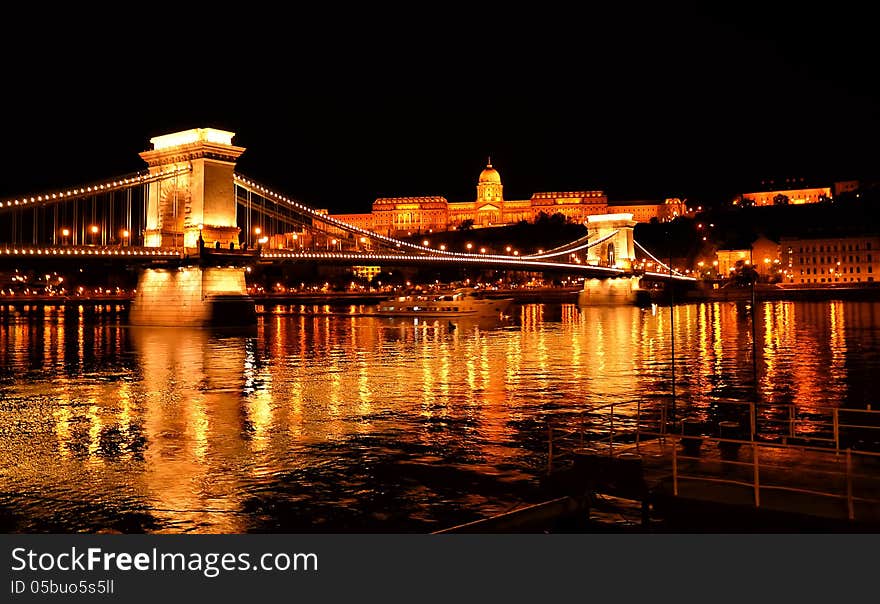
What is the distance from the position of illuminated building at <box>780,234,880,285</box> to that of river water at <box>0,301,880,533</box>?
83.6 meters

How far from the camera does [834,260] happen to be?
122 meters

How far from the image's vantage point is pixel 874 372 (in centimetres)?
2695

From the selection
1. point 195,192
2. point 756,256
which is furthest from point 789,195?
point 195,192

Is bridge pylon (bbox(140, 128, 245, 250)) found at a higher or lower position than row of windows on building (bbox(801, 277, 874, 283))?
higher

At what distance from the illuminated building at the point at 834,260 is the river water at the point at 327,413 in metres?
83.6

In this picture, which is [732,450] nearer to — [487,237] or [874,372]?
[874,372]

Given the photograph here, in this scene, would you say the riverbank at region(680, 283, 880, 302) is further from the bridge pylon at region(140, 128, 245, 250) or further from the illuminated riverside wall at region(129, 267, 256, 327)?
the illuminated riverside wall at region(129, 267, 256, 327)

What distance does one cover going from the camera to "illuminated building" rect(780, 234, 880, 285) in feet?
390

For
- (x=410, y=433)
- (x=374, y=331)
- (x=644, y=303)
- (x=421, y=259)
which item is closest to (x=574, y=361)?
(x=410, y=433)

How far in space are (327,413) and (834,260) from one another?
387 feet

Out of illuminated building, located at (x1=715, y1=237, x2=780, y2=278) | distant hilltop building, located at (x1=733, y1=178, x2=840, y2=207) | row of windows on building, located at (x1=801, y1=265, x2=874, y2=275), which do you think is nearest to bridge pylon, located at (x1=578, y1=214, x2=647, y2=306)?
row of windows on building, located at (x1=801, y1=265, x2=874, y2=275)

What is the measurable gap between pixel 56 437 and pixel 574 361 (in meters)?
19.7

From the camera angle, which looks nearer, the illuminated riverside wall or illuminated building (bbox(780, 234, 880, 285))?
the illuminated riverside wall

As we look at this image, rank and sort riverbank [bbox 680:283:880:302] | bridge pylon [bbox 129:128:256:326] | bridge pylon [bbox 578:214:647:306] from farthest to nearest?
riverbank [bbox 680:283:880:302], bridge pylon [bbox 578:214:647:306], bridge pylon [bbox 129:128:256:326]
